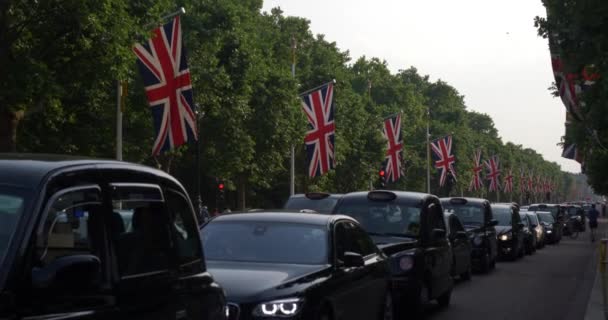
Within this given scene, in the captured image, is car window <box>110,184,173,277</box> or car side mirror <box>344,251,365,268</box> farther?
car side mirror <box>344,251,365,268</box>

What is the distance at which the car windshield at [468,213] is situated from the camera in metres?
26.6

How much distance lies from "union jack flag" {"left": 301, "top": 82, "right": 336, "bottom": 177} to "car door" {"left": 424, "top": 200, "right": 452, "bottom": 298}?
88.2 ft

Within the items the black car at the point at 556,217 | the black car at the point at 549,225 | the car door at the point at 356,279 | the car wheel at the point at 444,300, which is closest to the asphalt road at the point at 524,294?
the car wheel at the point at 444,300

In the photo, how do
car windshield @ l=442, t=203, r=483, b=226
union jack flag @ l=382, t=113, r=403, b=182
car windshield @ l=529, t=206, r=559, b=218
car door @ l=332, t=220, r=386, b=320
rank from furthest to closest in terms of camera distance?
1. union jack flag @ l=382, t=113, r=403, b=182
2. car windshield @ l=529, t=206, r=559, b=218
3. car windshield @ l=442, t=203, r=483, b=226
4. car door @ l=332, t=220, r=386, b=320

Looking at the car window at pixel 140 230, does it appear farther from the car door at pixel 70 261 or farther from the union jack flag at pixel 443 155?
the union jack flag at pixel 443 155

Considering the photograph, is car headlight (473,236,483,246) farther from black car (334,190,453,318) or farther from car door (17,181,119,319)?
car door (17,181,119,319)

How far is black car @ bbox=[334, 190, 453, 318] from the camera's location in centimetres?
1397

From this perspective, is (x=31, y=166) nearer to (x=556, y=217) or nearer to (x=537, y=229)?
(x=537, y=229)

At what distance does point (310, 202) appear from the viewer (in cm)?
2441

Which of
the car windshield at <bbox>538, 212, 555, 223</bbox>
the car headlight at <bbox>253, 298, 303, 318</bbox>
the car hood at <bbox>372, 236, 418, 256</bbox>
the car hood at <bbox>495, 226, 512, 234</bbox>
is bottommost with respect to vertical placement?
the car headlight at <bbox>253, 298, 303, 318</bbox>

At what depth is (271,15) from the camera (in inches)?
2980

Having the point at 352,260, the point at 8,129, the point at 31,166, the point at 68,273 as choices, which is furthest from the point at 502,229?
the point at 68,273

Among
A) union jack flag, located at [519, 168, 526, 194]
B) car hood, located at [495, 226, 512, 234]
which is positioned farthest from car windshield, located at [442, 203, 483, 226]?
union jack flag, located at [519, 168, 526, 194]

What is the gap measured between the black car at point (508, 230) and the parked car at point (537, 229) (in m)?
6.54
